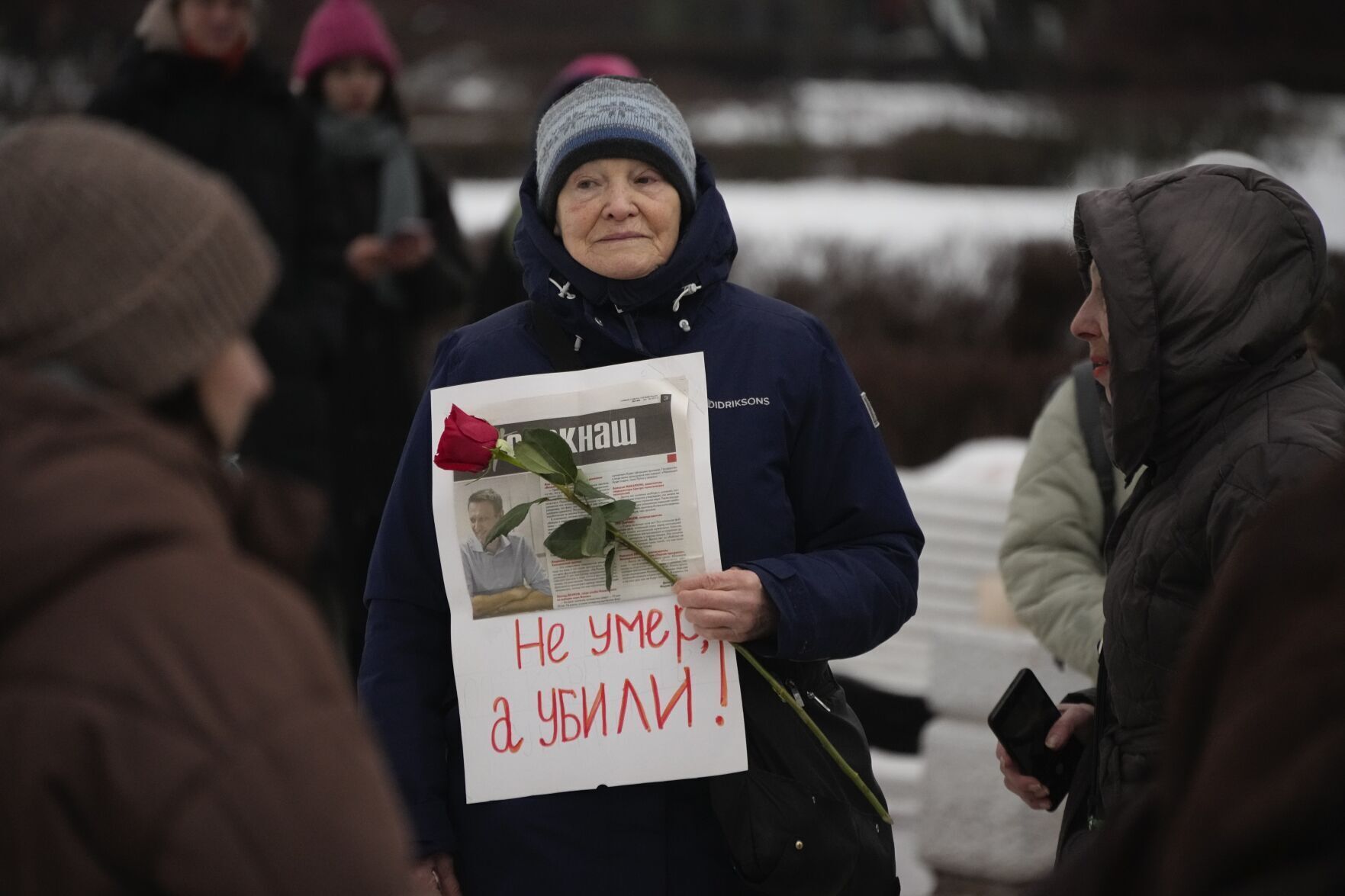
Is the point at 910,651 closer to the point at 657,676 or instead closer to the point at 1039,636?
the point at 1039,636

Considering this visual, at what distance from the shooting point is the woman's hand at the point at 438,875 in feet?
8.61

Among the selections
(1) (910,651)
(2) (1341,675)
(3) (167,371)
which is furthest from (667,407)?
(1) (910,651)

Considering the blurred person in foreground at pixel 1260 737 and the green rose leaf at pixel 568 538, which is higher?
the blurred person in foreground at pixel 1260 737

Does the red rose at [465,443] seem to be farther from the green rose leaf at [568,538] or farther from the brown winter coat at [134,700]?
the brown winter coat at [134,700]

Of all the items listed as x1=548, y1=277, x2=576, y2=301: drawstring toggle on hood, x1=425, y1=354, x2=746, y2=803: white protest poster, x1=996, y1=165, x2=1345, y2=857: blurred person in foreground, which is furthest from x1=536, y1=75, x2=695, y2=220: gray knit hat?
x1=996, y1=165, x2=1345, y2=857: blurred person in foreground

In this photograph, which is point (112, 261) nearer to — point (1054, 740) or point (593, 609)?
point (593, 609)

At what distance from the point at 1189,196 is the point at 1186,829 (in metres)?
1.38

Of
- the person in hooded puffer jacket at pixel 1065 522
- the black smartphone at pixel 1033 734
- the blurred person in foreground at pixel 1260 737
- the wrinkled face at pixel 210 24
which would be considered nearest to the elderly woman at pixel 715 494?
the black smartphone at pixel 1033 734

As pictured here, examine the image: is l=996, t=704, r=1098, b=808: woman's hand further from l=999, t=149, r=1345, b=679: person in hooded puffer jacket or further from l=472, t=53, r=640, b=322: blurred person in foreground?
l=472, t=53, r=640, b=322: blurred person in foreground

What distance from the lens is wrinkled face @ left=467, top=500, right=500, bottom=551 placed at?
269 centimetres

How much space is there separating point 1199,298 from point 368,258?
11.5ft

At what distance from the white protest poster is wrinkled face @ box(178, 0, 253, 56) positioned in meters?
3.16

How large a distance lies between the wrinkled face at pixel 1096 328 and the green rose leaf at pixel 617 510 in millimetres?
814

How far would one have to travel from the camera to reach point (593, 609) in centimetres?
266
